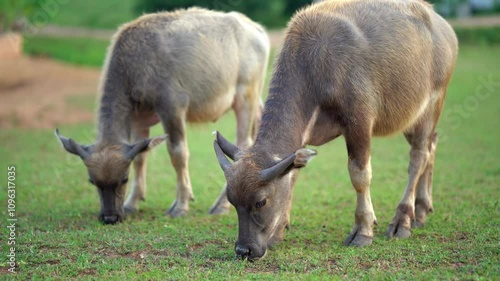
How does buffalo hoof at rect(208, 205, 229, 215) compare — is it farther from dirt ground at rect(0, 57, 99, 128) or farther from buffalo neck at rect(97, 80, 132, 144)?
dirt ground at rect(0, 57, 99, 128)

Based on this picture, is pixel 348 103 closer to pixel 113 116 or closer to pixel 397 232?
pixel 397 232

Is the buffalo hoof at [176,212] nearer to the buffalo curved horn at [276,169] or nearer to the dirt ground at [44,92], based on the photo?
the buffalo curved horn at [276,169]

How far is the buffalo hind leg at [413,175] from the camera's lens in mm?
7984

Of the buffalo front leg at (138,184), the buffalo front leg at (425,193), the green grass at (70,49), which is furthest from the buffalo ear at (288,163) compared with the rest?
the green grass at (70,49)

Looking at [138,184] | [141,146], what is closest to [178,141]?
[141,146]

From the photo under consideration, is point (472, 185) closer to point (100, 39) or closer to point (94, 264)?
point (94, 264)

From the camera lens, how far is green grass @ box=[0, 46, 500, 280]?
6.55 m

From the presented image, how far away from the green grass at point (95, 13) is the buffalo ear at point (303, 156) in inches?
1225

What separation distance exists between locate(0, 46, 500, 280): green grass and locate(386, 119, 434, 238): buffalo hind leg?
22 centimetres

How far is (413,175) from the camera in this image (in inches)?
328

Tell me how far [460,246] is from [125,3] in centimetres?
3749

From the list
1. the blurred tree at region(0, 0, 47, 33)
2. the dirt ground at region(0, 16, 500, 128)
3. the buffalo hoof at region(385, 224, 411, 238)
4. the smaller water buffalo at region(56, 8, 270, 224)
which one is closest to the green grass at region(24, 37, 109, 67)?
the dirt ground at region(0, 16, 500, 128)

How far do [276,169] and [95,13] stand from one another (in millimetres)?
35572

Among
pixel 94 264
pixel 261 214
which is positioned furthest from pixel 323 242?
pixel 94 264
